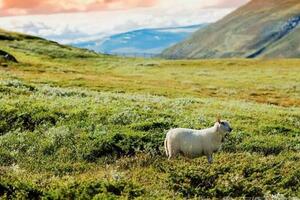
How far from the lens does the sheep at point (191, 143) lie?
72.6ft

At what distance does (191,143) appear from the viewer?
73.1 feet

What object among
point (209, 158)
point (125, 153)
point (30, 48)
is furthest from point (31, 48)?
point (209, 158)

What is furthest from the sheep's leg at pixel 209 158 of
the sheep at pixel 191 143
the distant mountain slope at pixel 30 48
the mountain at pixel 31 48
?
the distant mountain slope at pixel 30 48

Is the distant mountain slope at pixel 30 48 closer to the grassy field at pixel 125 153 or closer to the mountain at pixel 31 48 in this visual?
the mountain at pixel 31 48

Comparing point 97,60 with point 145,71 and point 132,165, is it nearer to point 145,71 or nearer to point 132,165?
point 145,71

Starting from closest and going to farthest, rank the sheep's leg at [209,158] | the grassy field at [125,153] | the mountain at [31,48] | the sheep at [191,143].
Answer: the grassy field at [125,153]
the sheep at [191,143]
the sheep's leg at [209,158]
the mountain at [31,48]

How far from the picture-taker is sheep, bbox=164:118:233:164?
871 inches

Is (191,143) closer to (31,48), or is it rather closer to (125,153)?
(125,153)

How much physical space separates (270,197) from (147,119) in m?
14.7

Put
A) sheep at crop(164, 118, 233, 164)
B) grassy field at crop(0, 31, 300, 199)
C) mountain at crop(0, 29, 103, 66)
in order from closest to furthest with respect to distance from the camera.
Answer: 1. grassy field at crop(0, 31, 300, 199)
2. sheep at crop(164, 118, 233, 164)
3. mountain at crop(0, 29, 103, 66)

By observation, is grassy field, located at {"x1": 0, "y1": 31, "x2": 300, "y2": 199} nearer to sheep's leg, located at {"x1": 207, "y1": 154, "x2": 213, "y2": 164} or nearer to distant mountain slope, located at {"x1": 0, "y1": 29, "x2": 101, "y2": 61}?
sheep's leg, located at {"x1": 207, "y1": 154, "x2": 213, "y2": 164}

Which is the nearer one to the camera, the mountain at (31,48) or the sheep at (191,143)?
the sheep at (191,143)

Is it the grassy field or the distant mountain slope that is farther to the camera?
the distant mountain slope

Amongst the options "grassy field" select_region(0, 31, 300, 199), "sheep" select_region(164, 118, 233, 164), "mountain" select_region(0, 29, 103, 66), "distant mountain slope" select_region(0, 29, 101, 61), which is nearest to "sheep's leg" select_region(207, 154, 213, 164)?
"sheep" select_region(164, 118, 233, 164)
